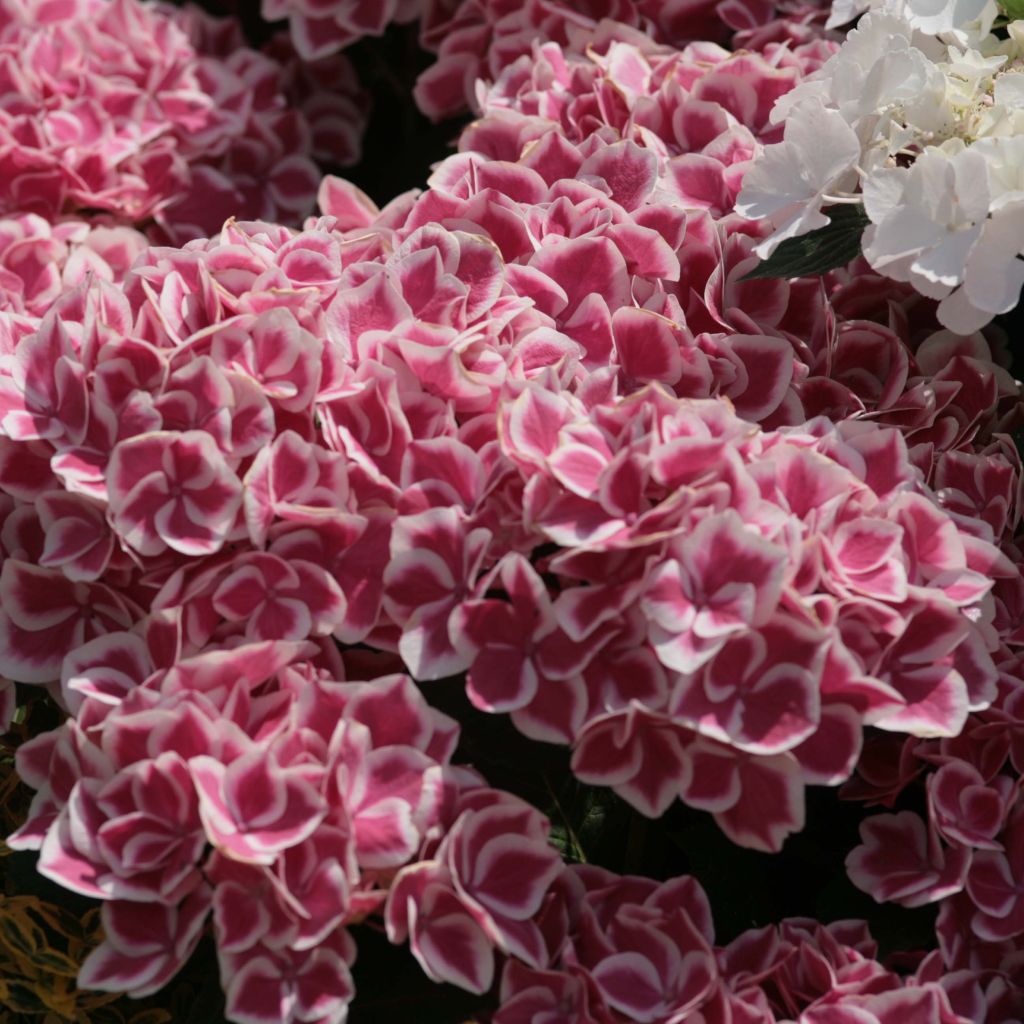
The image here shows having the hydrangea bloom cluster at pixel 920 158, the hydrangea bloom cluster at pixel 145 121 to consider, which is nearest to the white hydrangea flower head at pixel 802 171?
the hydrangea bloom cluster at pixel 920 158

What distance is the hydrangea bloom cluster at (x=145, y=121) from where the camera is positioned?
4.98 ft

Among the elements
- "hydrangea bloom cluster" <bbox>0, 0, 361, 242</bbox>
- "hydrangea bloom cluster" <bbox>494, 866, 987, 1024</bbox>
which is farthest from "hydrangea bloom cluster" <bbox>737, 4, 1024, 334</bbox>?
"hydrangea bloom cluster" <bbox>0, 0, 361, 242</bbox>

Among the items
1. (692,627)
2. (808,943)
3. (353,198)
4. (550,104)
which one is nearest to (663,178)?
(550,104)

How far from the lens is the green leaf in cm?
109

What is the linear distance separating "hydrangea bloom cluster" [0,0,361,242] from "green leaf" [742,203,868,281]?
2.51ft

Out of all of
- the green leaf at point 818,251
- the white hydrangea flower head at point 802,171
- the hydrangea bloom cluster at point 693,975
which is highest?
the white hydrangea flower head at point 802,171

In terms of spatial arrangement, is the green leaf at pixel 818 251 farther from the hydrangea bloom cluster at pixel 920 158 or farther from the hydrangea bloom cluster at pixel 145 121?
the hydrangea bloom cluster at pixel 145 121

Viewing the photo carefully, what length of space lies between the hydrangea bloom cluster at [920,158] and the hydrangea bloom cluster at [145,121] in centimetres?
76

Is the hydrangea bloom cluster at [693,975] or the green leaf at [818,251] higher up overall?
the green leaf at [818,251]

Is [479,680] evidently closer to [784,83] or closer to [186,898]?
[186,898]

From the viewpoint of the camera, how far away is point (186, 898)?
0.89 meters

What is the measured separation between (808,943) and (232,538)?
→ 46 centimetres

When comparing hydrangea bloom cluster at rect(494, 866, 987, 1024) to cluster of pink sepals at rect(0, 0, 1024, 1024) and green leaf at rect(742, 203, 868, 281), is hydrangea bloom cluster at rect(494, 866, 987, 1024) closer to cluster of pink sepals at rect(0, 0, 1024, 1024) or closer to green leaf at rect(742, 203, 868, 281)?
Answer: cluster of pink sepals at rect(0, 0, 1024, 1024)

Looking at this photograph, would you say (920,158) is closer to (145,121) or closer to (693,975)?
(693,975)
